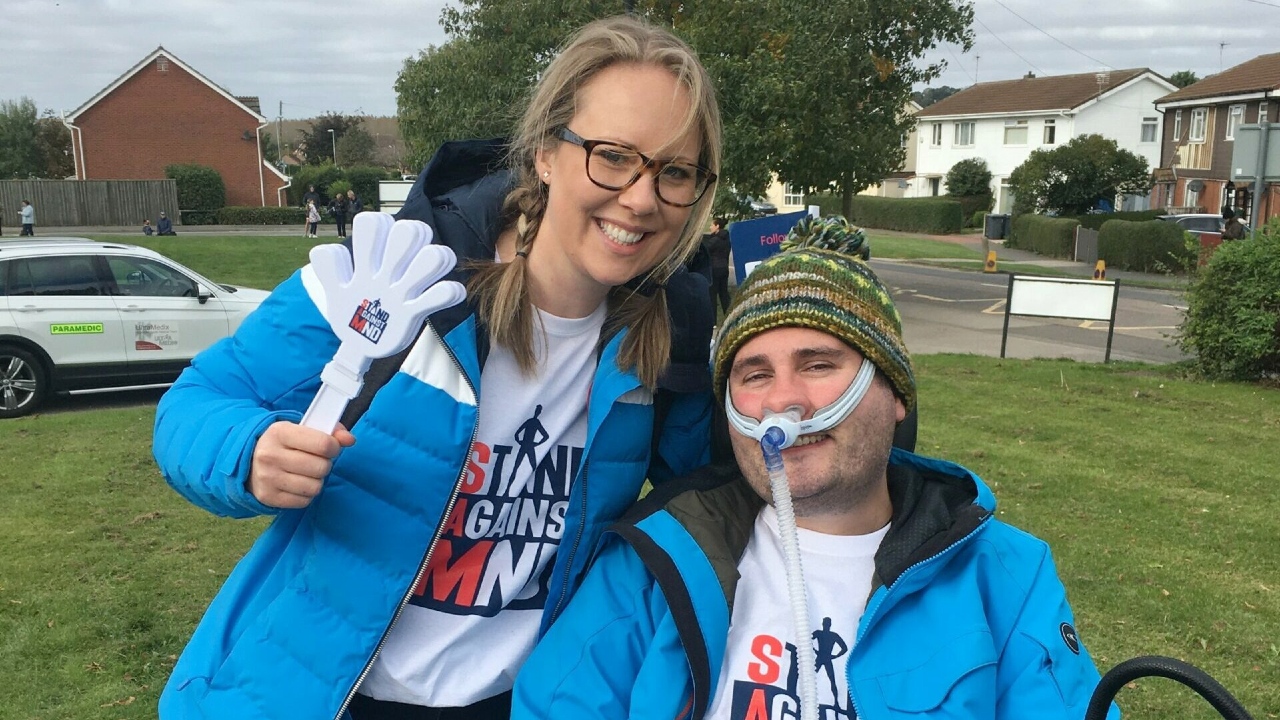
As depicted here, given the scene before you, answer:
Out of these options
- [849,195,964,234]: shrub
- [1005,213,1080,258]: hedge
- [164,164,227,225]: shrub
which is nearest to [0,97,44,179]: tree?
[164,164,227,225]: shrub

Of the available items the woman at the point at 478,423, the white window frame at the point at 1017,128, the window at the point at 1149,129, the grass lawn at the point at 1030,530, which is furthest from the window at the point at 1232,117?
the woman at the point at 478,423

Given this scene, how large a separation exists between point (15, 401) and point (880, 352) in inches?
407

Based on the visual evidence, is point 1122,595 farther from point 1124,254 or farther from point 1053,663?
point 1124,254

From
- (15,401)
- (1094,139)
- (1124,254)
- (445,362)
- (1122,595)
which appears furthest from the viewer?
(1094,139)

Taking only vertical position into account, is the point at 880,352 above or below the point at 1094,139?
below

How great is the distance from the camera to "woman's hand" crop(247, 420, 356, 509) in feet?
4.96

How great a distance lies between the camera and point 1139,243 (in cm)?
2792

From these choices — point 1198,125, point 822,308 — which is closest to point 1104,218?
point 1198,125

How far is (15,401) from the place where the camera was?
10.0 metres

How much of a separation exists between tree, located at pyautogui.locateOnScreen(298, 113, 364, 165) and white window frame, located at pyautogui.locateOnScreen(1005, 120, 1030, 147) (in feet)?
149

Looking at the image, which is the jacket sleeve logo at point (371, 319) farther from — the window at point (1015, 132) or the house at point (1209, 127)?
the window at point (1015, 132)

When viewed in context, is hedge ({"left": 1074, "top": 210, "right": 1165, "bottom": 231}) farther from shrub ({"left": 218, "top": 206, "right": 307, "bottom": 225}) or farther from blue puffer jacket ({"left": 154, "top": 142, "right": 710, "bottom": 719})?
blue puffer jacket ({"left": 154, "top": 142, "right": 710, "bottom": 719})

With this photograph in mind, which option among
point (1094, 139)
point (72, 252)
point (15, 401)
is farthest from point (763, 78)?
point (1094, 139)

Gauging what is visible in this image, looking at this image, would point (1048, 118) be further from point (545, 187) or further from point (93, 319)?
point (545, 187)
